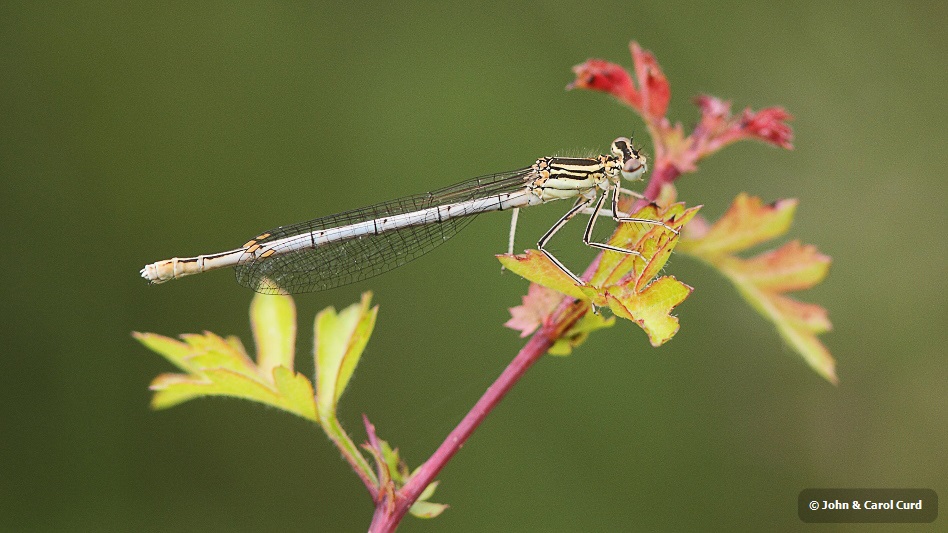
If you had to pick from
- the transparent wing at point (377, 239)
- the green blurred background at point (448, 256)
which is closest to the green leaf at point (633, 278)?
the transparent wing at point (377, 239)

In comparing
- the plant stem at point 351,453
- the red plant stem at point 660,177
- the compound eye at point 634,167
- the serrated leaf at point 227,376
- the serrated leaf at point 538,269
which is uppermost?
the compound eye at point 634,167

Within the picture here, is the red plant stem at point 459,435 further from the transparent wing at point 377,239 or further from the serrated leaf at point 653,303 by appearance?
the transparent wing at point 377,239

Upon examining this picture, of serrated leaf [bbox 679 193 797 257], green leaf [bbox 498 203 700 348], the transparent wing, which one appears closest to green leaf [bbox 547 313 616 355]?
green leaf [bbox 498 203 700 348]

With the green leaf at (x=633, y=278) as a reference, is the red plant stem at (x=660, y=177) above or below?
above

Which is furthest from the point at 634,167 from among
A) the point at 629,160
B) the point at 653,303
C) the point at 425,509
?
the point at 425,509

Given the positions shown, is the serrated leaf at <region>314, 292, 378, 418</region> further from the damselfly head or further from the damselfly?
the damselfly head

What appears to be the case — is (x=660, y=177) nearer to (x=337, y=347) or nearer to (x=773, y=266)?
(x=773, y=266)
